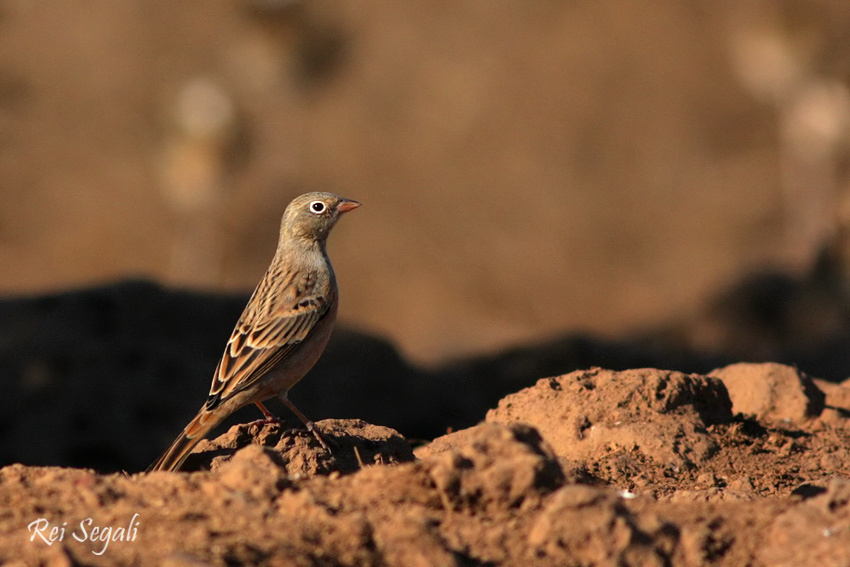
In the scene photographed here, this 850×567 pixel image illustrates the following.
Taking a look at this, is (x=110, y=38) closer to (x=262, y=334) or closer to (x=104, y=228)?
(x=104, y=228)

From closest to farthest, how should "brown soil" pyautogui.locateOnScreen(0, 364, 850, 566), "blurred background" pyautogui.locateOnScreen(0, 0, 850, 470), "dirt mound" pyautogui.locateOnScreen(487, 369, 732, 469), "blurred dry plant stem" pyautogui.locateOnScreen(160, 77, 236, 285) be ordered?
"brown soil" pyautogui.locateOnScreen(0, 364, 850, 566) < "dirt mound" pyautogui.locateOnScreen(487, 369, 732, 469) < "blurred dry plant stem" pyautogui.locateOnScreen(160, 77, 236, 285) < "blurred background" pyautogui.locateOnScreen(0, 0, 850, 470)

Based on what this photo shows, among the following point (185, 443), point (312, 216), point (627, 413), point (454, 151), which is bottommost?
point (454, 151)

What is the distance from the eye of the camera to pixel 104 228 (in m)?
25.6

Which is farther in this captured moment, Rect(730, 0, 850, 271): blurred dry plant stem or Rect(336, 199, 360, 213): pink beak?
Rect(730, 0, 850, 271): blurred dry plant stem

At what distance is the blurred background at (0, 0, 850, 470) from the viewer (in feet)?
80.4

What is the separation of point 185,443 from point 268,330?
1001 mm

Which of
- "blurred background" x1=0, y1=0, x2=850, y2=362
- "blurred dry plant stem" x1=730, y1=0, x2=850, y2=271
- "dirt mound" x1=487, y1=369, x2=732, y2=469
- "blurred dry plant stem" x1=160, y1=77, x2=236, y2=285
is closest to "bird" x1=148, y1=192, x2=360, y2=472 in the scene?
"dirt mound" x1=487, y1=369, x2=732, y2=469

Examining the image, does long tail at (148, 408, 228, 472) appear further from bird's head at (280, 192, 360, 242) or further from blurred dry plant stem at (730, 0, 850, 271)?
blurred dry plant stem at (730, 0, 850, 271)

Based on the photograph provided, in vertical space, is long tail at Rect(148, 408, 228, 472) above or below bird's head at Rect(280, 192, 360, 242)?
below

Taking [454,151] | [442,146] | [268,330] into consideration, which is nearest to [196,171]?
[442,146]

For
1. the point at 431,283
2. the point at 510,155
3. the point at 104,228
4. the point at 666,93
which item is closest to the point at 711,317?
the point at 431,283

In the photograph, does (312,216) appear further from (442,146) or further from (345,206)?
(442,146)

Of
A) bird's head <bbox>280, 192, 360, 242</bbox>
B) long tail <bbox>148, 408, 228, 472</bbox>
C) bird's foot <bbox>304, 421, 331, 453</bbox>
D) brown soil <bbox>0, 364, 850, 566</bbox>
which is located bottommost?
long tail <bbox>148, 408, 228, 472</bbox>

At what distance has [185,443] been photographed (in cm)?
638
